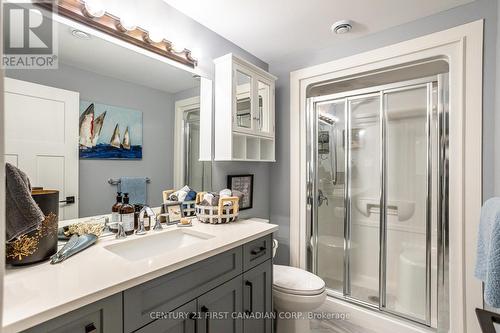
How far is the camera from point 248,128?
191cm

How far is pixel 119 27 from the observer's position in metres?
1.31

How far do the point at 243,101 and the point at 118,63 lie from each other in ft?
2.88

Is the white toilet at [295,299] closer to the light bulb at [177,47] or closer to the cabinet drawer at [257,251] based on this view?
the cabinet drawer at [257,251]

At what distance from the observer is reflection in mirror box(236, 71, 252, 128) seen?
6.08ft

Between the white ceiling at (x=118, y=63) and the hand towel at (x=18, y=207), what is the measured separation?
0.63 m

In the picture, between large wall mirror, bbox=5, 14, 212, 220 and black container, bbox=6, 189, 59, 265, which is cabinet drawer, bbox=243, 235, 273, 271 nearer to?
large wall mirror, bbox=5, 14, 212, 220

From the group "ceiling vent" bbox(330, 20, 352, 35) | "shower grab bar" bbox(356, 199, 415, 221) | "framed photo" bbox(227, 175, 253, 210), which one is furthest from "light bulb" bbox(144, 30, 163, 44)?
"shower grab bar" bbox(356, 199, 415, 221)

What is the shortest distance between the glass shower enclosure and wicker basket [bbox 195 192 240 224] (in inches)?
36.9

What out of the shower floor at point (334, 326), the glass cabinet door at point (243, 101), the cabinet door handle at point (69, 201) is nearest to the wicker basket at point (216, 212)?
the glass cabinet door at point (243, 101)

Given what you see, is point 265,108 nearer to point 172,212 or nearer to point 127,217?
point 172,212

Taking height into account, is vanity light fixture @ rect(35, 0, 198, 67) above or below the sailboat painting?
above

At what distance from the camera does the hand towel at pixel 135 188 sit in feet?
4.51

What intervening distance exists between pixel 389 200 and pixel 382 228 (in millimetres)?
327

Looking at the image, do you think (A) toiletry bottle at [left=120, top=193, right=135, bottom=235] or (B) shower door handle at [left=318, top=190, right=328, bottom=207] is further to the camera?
(B) shower door handle at [left=318, top=190, right=328, bottom=207]
